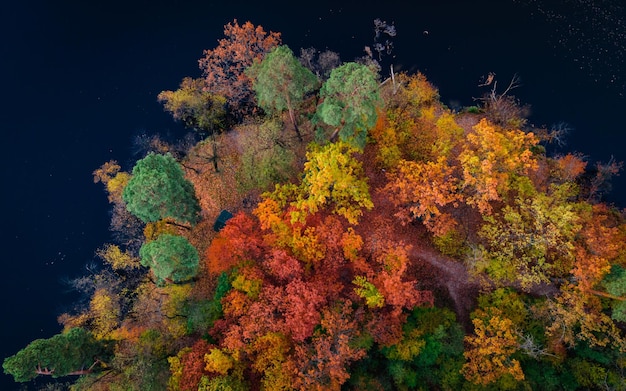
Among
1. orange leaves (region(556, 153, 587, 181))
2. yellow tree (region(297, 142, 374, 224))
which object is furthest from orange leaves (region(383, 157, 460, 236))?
orange leaves (region(556, 153, 587, 181))

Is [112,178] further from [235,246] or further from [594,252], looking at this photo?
[594,252]

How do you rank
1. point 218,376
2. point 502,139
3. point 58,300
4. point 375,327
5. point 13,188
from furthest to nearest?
point 13,188
point 58,300
point 502,139
point 375,327
point 218,376

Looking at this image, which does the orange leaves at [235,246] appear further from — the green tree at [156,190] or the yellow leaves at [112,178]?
the yellow leaves at [112,178]

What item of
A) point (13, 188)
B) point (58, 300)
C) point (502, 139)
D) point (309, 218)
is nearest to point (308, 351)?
point (309, 218)

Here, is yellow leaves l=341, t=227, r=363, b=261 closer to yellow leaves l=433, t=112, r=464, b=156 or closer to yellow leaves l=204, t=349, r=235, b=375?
yellow leaves l=433, t=112, r=464, b=156

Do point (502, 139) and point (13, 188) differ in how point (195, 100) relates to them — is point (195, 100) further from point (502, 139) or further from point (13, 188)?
point (502, 139)

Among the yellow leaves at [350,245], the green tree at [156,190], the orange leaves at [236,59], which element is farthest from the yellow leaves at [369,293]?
the orange leaves at [236,59]

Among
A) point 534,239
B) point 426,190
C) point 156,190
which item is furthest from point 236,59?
point 534,239
